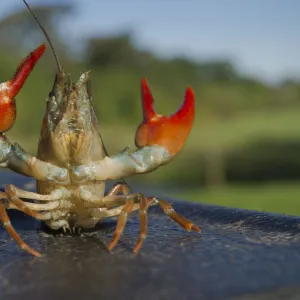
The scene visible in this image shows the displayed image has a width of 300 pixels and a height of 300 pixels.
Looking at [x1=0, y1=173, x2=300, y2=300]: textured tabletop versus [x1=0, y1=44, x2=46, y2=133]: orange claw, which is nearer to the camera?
[x1=0, y1=173, x2=300, y2=300]: textured tabletop

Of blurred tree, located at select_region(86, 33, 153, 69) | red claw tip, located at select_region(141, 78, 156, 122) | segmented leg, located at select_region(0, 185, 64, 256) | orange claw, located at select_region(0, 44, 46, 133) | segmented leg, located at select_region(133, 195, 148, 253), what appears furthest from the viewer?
blurred tree, located at select_region(86, 33, 153, 69)

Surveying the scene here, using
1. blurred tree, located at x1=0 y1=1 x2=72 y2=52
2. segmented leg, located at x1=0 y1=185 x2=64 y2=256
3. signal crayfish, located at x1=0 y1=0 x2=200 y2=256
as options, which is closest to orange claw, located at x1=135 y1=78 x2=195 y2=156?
signal crayfish, located at x1=0 y1=0 x2=200 y2=256

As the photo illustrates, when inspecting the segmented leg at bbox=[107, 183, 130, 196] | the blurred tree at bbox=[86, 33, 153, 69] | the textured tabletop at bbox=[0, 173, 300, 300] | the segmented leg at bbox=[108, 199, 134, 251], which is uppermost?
the blurred tree at bbox=[86, 33, 153, 69]

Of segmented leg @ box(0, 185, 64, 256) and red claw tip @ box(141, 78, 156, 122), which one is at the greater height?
red claw tip @ box(141, 78, 156, 122)

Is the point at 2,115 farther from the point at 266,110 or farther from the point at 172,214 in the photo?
the point at 266,110

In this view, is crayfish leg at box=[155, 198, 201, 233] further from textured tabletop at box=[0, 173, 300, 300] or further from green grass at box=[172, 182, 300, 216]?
green grass at box=[172, 182, 300, 216]

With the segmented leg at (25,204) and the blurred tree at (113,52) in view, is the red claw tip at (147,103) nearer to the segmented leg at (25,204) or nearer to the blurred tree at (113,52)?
the segmented leg at (25,204)

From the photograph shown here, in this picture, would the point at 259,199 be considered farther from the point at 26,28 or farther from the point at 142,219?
the point at 26,28
